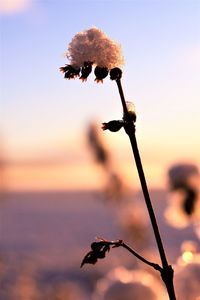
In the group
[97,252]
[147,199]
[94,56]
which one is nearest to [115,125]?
[94,56]

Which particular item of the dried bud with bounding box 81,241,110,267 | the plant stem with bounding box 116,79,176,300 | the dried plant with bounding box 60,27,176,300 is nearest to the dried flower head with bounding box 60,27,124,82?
the dried plant with bounding box 60,27,176,300

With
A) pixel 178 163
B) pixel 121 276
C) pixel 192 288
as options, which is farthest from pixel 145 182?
pixel 121 276

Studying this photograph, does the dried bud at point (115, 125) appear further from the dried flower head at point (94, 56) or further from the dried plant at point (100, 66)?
the dried flower head at point (94, 56)

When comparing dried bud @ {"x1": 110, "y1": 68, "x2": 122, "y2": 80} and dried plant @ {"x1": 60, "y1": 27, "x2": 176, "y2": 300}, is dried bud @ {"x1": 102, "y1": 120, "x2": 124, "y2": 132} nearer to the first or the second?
dried plant @ {"x1": 60, "y1": 27, "x2": 176, "y2": 300}

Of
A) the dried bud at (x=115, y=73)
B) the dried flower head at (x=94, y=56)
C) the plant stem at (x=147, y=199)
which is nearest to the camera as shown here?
the plant stem at (x=147, y=199)

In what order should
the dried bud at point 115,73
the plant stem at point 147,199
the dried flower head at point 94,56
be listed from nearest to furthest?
the plant stem at point 147,199 → the dried bud at point 115,73 → the dried flower head at point 94,56

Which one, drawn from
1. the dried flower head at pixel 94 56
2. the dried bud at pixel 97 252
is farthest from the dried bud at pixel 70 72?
the dried bud at pixel 97 252
